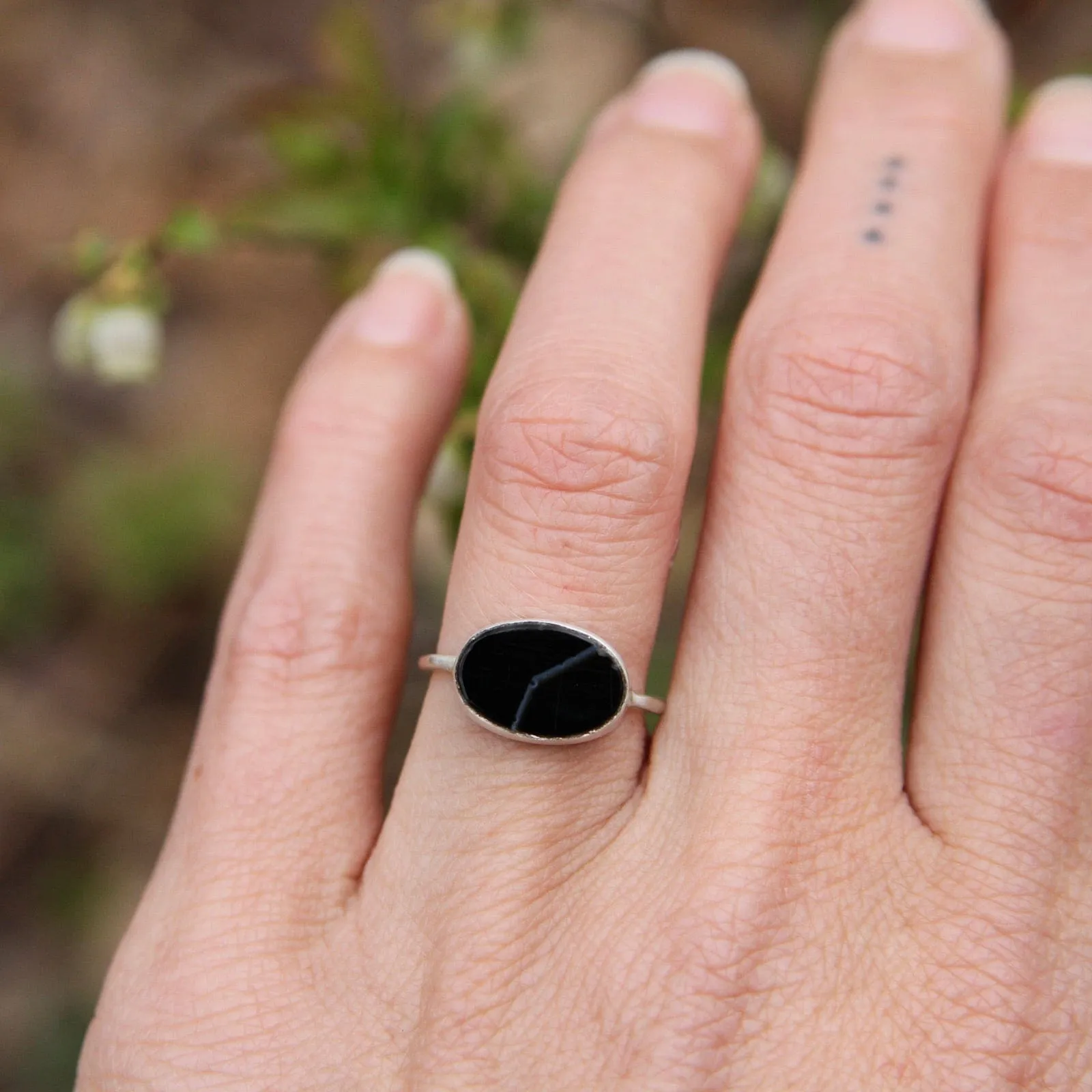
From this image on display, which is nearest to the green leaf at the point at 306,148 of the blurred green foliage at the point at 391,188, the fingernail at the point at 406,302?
the blurred green foliage at the point at 391,188

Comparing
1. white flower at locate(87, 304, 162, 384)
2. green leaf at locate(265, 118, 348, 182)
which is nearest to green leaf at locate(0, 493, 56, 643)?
white flower at locate(87, 304, 162, 384)

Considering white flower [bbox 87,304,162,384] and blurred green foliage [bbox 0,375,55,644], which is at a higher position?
white flower [bbox 87,304,162,384]

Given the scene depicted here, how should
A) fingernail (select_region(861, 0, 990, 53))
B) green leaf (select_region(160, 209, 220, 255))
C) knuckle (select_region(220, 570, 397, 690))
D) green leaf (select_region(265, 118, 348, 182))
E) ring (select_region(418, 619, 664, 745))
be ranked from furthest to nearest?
1. green leaf (select_region(265, 118, 348, 182))
2. green leaf (select_region(160, 209, 220, 255))
3. fingernail (select_region(861, 0, 990, 53))
4. knuckle (select_region(220, 570, 397, 690))
5. ring (select_region(418, 619, 664, 745))

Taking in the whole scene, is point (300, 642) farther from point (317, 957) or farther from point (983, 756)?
point (983, 756)

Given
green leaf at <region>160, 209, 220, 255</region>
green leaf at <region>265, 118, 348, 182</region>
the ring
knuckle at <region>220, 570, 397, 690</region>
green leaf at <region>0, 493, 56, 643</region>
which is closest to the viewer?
the ring

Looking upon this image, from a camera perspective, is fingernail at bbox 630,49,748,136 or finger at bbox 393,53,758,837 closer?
finger at bbox 393,53,758,837

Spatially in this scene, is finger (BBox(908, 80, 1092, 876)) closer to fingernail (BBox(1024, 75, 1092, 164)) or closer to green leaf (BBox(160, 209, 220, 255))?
fingernail (BBox(1024, 75, 1092, 164))

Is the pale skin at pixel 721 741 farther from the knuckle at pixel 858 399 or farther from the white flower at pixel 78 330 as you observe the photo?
the white flower at pixel 78 330
